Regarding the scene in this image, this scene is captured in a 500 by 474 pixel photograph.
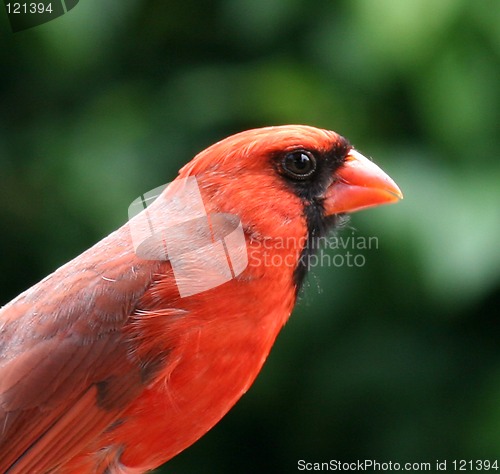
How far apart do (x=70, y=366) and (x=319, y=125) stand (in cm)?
146

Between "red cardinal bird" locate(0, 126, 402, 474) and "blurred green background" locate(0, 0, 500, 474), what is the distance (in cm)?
89

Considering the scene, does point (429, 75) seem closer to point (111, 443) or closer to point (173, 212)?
point (173, 212)

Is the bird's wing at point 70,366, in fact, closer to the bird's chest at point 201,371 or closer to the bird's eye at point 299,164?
the bird's chest at point 201,371

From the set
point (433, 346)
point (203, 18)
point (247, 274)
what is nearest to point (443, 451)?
point (433, 346)

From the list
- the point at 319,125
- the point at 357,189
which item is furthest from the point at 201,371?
the point at 319,125

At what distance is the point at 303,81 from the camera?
3457 mm

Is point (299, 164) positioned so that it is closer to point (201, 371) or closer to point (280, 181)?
point (280, 181)

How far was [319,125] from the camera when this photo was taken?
338cm

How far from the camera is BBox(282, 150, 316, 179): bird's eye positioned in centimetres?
238

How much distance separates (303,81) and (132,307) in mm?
1446

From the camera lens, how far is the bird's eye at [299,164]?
2.38 metres

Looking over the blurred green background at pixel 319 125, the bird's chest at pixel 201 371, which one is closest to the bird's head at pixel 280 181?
the bird's chest at pixel 201 371

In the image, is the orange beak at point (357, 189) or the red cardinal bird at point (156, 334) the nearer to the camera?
the red cardinal bird at point (156, 334)

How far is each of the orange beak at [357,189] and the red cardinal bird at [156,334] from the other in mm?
71
